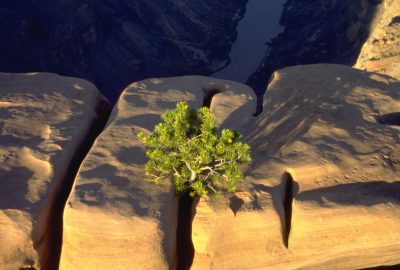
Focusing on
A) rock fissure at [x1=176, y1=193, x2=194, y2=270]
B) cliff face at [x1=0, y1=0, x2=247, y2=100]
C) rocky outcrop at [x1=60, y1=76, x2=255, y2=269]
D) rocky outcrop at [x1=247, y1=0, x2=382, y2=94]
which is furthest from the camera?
rocky outcrop at [x1=247, y1=0, x2=382, y2=94]

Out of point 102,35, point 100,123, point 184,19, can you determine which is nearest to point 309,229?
point 100,123

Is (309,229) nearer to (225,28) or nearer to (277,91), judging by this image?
(277,91)

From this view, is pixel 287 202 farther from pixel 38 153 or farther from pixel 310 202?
pixel 38 153

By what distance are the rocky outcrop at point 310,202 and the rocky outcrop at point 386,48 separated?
7.71 meters

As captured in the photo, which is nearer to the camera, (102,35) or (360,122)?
(360,122)

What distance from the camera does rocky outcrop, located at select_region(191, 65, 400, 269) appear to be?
1112cm

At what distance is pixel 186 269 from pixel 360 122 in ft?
22.1

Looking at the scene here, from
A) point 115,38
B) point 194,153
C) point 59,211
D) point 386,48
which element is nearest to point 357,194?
point 194,153

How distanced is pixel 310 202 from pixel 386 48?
1352cm

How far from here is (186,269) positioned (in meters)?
11.2

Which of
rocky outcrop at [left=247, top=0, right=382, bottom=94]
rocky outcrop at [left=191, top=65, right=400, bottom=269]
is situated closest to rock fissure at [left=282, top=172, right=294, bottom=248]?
rocky outcrop at [left=191, top=65, right=400, bottom=269]

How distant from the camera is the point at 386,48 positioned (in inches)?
872

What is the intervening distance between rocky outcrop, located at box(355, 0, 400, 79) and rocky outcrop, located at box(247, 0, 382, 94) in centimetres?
420

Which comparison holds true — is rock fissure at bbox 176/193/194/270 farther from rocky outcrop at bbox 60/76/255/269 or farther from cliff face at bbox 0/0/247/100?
cliff face at bbox 0/0/247/100
